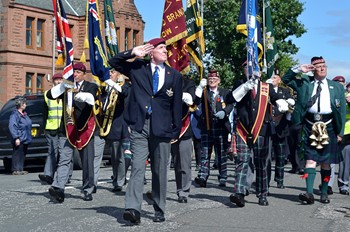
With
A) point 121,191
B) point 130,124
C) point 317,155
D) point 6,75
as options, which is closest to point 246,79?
point 317,155

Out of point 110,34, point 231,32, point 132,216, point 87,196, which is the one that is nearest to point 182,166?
point 87,196

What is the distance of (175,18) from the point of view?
37.3 ft

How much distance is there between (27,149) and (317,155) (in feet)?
30.6

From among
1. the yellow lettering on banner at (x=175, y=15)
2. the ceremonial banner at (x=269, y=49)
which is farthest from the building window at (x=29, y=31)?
the yellow lettering on banner at (x=175, y=15)

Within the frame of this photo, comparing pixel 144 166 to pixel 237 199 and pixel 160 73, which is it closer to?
pixel 160 73

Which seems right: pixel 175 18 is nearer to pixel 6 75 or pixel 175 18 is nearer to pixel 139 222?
pixel 139 222

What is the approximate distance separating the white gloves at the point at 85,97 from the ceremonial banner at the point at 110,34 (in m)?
2.24

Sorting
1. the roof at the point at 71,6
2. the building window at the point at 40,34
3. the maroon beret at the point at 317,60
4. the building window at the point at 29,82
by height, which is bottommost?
the maroon beret at the point at 317,60

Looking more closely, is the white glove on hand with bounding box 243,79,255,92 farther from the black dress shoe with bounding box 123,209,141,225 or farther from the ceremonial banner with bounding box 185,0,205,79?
the black dress shoe with bounding box 123,209,141,225

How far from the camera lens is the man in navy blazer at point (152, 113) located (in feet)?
27.8

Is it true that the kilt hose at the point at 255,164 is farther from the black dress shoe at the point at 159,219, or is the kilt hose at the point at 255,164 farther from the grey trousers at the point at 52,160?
the grey trousers at the point at 52,160

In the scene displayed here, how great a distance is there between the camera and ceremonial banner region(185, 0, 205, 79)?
12.0m

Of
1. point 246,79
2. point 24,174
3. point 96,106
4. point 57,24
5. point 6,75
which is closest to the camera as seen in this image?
point 246,79

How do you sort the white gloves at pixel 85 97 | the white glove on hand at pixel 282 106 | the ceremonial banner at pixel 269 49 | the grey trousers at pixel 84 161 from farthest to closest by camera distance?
1. the ceremonial banner at pixel 269 49
2. the grey trousers at pixel 84 161
3. the white gloves at pixel 85 97
4. the white glove on hand at pixel 282 106
